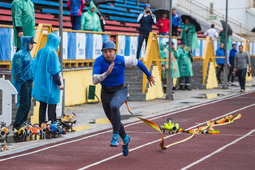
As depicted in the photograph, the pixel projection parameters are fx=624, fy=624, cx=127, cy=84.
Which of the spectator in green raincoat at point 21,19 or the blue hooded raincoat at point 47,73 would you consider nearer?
the blue hooded raincoat at point 47,73

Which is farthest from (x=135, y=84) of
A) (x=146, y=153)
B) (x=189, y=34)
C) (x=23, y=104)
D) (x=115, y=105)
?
(x=115, y=105)

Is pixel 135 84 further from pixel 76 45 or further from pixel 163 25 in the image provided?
pixel 163 25

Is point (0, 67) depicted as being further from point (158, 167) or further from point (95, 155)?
point (158, 167)

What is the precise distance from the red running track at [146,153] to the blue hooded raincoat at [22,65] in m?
1.69

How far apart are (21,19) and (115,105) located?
5.69m

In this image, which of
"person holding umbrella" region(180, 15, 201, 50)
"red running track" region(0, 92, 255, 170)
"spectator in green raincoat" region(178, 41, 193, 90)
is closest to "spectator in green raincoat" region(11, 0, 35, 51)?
"red running track" region(0, 92, 255, 170)

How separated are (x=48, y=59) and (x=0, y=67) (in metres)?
3.94

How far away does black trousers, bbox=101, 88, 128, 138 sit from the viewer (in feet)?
32.2

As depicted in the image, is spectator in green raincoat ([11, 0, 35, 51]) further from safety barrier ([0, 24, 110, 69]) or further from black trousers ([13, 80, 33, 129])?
safety barrier ([0, 24, 110, 69])

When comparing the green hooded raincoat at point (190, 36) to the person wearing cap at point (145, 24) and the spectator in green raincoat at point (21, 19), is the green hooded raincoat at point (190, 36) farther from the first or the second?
the spectator in green raincoat at point (21, 19)

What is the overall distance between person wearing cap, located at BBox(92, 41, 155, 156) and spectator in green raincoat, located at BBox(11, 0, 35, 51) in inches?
192

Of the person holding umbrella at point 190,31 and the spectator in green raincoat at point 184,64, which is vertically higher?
the person holding umbrella at point 190,31

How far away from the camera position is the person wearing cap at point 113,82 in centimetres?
983

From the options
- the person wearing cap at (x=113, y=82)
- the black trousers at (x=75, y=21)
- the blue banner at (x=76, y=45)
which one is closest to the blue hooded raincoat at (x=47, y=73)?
the person wearing cap at (x=113, y=82)
